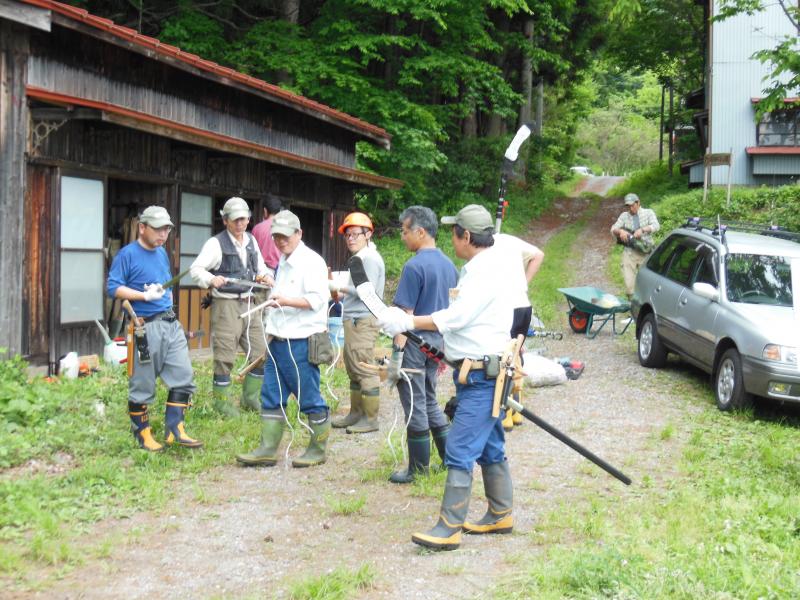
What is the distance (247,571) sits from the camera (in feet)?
15.4

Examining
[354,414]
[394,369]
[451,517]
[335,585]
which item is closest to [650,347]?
[354,414]

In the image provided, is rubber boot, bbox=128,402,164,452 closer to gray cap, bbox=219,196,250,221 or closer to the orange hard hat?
gray cap, bbox=219,196,250,221

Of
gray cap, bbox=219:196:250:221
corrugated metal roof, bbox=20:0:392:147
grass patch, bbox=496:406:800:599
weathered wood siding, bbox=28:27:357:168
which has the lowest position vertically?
grass patch, bbox=496:406:800:599

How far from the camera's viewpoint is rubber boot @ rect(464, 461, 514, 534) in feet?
17.2

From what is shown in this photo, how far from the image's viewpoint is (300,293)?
257 inches

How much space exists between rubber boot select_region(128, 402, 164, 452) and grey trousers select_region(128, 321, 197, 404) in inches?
3.0

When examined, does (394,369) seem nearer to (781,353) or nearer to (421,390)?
(421,390)

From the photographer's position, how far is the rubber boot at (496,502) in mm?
5254

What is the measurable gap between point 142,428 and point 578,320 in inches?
356

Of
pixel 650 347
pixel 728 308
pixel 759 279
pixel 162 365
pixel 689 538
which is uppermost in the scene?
pixel 759 279

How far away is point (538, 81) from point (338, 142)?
22.5 metres

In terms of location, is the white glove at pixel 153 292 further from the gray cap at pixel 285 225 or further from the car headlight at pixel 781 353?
the car headlight at pixel 781 353

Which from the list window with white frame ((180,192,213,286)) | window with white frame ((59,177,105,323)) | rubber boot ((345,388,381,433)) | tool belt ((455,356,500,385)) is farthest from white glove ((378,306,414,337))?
window with white frame ((180,192,213,286))

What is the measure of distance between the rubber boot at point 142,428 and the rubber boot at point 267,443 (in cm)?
74
